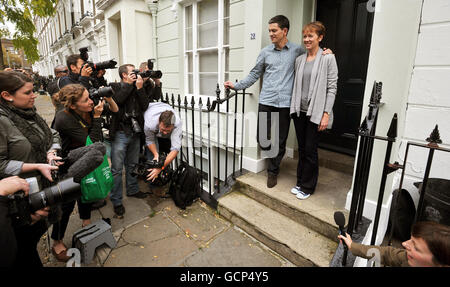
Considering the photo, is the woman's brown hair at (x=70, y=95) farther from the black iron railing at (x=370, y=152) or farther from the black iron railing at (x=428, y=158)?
the black iron railing at (x=428, y=158)

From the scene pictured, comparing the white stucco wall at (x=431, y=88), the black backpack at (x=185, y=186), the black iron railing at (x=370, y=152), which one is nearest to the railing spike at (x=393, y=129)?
the black iron railing at (x=370, y=152)

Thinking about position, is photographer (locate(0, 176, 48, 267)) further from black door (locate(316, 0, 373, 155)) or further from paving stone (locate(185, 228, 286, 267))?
black door (locate(316, 0, 373, 155))

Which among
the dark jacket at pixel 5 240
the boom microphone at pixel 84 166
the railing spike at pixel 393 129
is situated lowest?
the dark jacket at pixel 5 240

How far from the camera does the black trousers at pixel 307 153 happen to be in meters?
2.81

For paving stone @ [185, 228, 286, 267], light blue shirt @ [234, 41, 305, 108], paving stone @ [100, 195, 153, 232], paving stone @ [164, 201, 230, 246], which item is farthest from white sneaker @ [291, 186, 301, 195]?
paving stone @ [100, 195, 153, 232]

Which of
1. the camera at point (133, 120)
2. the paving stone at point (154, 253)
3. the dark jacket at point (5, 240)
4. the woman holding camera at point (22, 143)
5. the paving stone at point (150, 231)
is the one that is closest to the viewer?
the dark jacket at point (5, 240)

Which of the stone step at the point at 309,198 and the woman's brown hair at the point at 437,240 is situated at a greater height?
the woman's brown hair at the point at 437,240

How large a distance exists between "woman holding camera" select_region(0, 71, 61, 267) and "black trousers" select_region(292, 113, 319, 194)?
8.32ft

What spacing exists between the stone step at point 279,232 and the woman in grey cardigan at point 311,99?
43 cm

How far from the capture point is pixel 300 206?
2.74m

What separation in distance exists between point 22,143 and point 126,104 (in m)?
1.57

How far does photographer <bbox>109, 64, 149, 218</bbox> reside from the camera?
3.10 metres

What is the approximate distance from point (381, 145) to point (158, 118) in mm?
2667

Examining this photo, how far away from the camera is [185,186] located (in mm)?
3422
